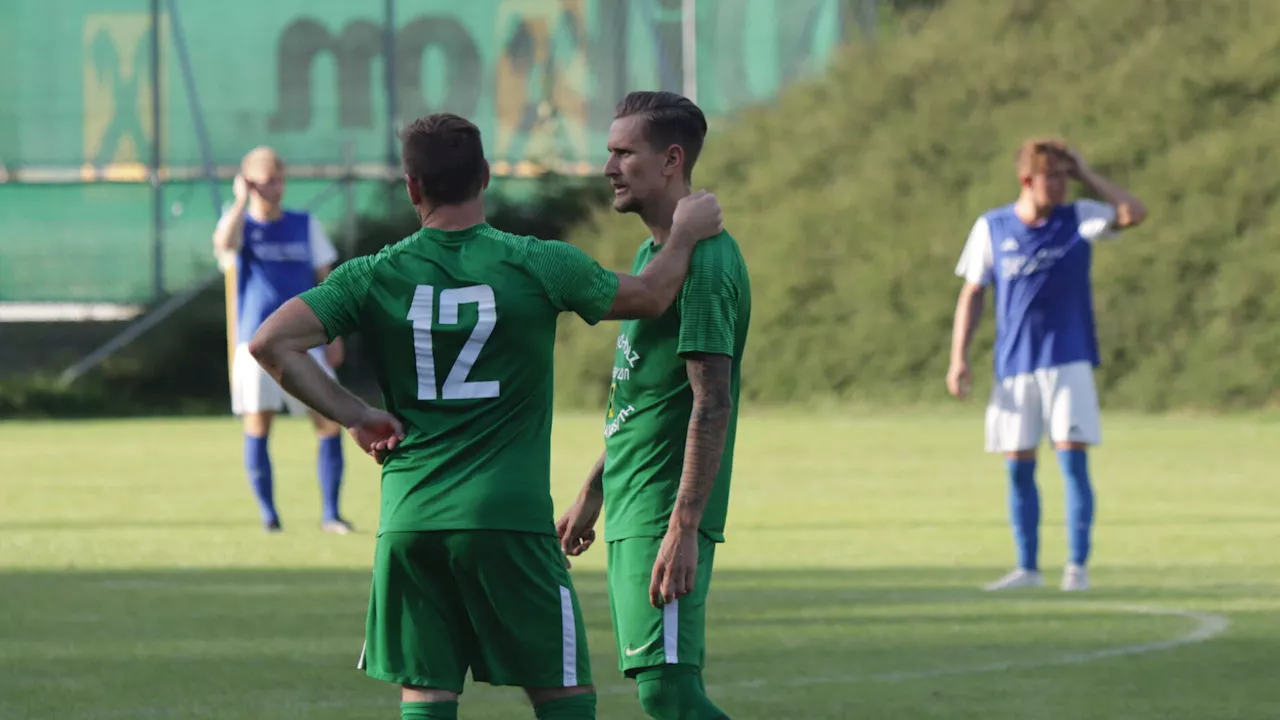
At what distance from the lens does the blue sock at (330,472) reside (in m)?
12.7

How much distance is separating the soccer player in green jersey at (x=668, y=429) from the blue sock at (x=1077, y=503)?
5.01 m

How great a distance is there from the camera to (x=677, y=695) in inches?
194

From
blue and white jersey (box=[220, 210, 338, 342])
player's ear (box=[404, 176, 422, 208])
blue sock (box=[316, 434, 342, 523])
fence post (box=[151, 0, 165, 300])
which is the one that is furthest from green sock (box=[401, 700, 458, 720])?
fence post (box=[151, 0, 165, 300])

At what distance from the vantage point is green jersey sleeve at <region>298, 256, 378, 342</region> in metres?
4.61

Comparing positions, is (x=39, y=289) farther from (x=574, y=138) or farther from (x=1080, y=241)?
(x=1080, y=241)

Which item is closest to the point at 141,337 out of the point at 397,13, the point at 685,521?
the point at 397,13

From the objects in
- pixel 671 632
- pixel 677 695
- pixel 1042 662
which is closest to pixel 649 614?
pixel 671 632

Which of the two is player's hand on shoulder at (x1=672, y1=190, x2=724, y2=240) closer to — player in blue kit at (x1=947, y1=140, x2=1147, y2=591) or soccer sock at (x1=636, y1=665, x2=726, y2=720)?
soccer sock at (x1=636, y1=665, x2=726, y2=720)

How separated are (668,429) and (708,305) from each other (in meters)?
0.34

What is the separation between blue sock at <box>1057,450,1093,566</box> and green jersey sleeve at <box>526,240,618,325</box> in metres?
5.51

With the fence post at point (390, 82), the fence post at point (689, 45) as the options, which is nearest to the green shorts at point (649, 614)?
the fence post at point (390, 82)

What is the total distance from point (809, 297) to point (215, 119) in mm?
8541

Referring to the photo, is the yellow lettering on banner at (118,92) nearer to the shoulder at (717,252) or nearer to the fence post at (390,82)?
the fence post at (390,82)

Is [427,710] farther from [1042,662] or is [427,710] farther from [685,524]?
[1042,662]
